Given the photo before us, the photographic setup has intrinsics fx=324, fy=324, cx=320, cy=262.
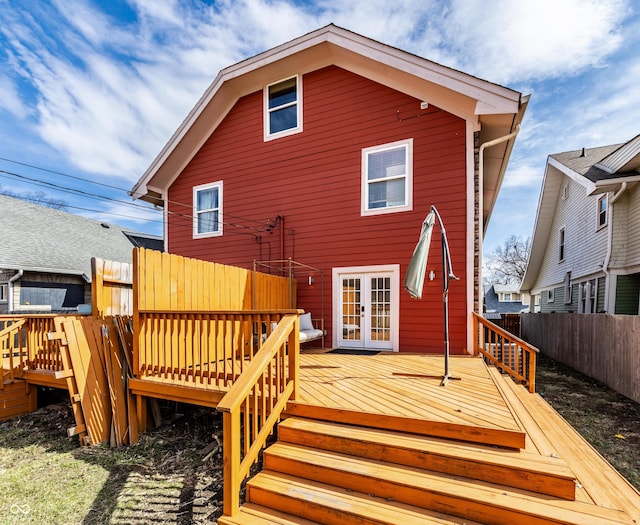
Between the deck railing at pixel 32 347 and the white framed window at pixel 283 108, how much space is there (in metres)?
6.03

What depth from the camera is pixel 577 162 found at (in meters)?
11.4

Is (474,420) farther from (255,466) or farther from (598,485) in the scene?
(255,466)

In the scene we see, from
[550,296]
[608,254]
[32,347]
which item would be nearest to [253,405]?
[32,347]

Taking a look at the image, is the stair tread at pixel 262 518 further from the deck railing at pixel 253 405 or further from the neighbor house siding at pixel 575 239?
the neighbor house siding at pixel 575 239

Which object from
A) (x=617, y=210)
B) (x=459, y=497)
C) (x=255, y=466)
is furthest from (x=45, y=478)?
(x=617, y=210)

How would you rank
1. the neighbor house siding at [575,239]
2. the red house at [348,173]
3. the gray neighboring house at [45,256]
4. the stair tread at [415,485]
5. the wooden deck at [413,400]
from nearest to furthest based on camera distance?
the stair tread at [415,485] < the wooden deck at [413,400] < the red house at [348,173] < the neighbor house siding at [575,239] < the gray neighboring house at [45,256]

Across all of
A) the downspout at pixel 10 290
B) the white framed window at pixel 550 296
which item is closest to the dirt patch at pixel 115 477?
the downspout at pixel 10 290

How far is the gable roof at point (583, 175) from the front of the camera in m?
8.37

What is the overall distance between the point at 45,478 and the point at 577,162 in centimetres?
1552

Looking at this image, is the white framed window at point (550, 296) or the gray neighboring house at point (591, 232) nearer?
the gray neighboring house at point (591, 232)

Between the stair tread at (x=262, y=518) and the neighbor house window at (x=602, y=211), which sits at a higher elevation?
the neighbor house window at (x=602, y=211)

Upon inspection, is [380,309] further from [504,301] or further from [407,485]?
[504,301]

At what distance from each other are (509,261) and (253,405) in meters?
41.1

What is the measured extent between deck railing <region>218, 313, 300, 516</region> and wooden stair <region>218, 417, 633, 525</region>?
211 millimetres
